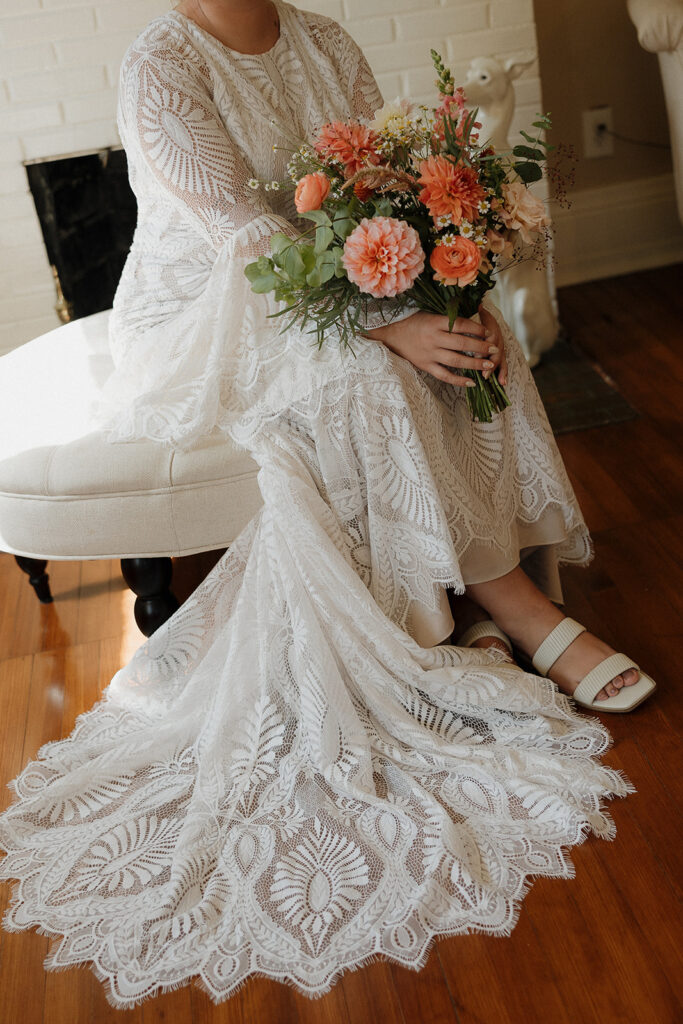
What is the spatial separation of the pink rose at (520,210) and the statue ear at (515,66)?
133 cm

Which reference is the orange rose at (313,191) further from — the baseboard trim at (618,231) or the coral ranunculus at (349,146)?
the baseboard trim at (618,231)

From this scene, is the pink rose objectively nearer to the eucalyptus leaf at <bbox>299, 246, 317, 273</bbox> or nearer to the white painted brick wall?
the eucalyptus leaf at <bbox>299, 246, 317, 273</bbox>

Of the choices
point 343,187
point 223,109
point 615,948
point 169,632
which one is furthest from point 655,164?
point 615,948

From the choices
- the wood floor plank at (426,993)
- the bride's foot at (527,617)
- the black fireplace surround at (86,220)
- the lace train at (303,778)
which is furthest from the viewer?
the black fireplace surround at (86,220)

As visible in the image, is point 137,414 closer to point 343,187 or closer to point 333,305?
point 333,305

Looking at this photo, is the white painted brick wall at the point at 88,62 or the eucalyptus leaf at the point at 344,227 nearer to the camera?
the eucalyptus leaf at the point at 344,227

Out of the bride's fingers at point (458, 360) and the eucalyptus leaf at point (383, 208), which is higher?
the eucalyptus leaf at point (383, 208)

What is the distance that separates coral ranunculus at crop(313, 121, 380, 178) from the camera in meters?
1.34

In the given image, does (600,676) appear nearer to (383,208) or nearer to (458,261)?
(458,261)

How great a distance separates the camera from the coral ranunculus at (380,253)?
127 cm

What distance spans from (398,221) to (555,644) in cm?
69

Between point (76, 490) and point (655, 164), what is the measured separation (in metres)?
2.55

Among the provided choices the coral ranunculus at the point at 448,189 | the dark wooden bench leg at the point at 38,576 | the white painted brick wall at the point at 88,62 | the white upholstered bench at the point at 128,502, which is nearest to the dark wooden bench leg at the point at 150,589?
the white upholstered bench at the point at 128,502

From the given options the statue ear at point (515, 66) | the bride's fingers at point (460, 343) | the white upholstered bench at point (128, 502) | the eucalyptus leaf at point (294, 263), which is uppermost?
the statue ear at point (515, 66)
